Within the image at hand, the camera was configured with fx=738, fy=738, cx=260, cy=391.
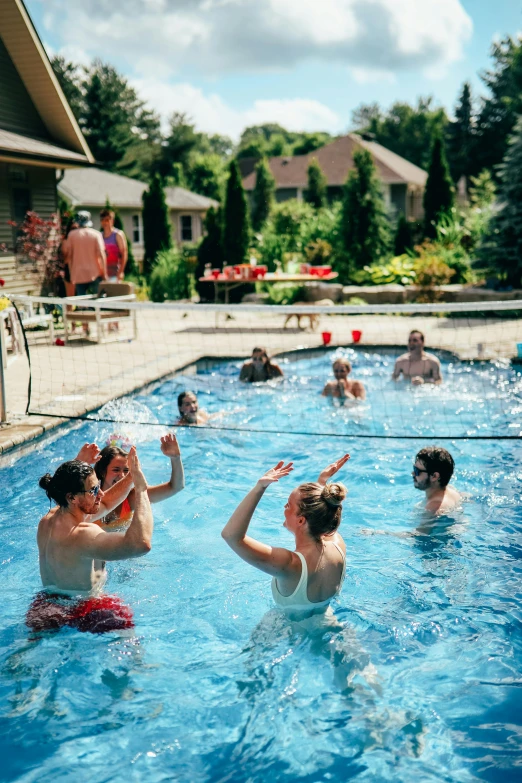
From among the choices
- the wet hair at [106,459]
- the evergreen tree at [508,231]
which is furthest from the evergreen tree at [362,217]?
the wet hair at [106,459]

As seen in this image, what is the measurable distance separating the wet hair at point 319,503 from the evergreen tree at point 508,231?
18.1 m

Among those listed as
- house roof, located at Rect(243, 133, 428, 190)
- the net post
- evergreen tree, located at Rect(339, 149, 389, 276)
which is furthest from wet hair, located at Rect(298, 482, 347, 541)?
house roof, located at Rect(243, 133, 428, 190)

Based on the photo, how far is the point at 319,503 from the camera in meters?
4.15

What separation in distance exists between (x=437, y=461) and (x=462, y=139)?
222ft

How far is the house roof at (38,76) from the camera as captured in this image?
17672 millimetres

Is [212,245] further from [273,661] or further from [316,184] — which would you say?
[316,184]

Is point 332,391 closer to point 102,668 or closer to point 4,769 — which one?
point 102,668

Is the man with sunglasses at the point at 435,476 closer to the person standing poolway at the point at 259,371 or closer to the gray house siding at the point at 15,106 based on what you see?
the person standing poolway at the point at 259,371

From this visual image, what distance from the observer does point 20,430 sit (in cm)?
845

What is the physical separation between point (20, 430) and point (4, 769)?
5.23 metres

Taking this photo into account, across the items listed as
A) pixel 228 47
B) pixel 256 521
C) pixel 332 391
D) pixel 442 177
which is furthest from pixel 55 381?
pixel 228 47

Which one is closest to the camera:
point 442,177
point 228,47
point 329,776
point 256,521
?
point 329,776

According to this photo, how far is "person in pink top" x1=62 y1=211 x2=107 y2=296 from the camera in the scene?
15.6m

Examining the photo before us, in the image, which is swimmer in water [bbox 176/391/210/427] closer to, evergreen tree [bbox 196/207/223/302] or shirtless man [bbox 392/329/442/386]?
shirtless man [bbox 392/329/442/386]
